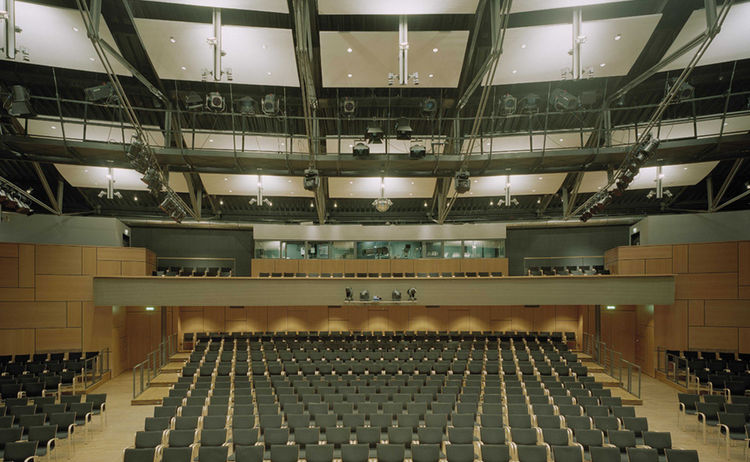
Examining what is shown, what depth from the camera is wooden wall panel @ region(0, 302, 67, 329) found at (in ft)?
47.5

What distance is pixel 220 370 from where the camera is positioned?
40.0 ft

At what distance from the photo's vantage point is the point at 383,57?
12109 millimetres

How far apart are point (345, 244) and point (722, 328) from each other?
13.9 m

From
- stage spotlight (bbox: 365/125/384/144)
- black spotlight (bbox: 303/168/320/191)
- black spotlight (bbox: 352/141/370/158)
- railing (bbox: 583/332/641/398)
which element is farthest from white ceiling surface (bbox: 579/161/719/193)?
black spotlight (bbox: 303/168/320/191)

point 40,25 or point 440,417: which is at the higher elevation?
point 40,25

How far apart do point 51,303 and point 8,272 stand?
1577mm

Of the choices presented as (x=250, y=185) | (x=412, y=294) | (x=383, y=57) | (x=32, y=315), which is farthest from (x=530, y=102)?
(x=32, y=315)

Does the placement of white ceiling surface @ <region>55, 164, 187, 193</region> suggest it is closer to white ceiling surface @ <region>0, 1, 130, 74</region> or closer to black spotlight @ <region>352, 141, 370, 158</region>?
white ceiling surface @ <region>0, 1, 130, 74</region>

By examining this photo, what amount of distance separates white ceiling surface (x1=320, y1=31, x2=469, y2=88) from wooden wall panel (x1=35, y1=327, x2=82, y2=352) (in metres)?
11.6

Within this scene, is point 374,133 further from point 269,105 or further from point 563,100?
point 563,100

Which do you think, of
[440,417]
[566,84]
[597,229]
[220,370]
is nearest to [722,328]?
[597,229]

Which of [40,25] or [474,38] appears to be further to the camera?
[474,38]

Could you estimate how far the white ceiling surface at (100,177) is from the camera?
15953 mm

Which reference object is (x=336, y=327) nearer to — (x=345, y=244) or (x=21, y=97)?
(x=345, y=244)
